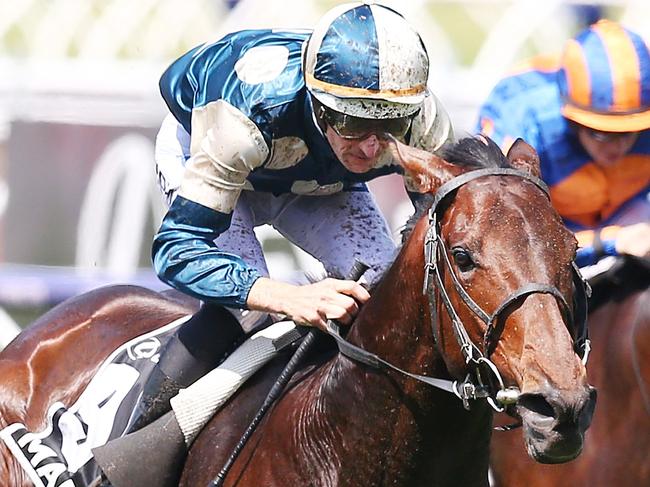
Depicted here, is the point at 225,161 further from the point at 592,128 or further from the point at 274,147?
the point at 592,128

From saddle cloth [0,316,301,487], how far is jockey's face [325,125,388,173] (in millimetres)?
543

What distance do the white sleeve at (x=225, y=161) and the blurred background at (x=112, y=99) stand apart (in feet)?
15.4

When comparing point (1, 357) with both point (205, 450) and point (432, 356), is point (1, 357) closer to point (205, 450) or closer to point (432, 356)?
point (205, 450)

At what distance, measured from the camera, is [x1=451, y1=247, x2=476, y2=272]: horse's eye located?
3146 millimetres

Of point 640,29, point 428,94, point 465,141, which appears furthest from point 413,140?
point 640,29

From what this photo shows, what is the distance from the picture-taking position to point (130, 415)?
431 centimetres

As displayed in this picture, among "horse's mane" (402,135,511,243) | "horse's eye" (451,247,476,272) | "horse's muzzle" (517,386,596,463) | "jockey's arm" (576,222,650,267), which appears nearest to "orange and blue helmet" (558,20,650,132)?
"jockey's arm" (576,222,650,267)

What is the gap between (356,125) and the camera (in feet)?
12.0

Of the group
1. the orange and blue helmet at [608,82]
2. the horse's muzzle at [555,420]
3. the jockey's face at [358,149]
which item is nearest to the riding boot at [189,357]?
the jockey's face at [358,149]

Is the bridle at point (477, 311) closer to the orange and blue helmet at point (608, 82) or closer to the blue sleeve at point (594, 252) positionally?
the blue sleeve at point (594, 252)

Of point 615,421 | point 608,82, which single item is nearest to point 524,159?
point 615,421

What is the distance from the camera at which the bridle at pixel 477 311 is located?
3.05 meters

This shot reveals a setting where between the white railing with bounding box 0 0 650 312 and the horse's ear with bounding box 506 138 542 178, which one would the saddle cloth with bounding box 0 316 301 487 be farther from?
the white railing with bounding box 0 0 650 312

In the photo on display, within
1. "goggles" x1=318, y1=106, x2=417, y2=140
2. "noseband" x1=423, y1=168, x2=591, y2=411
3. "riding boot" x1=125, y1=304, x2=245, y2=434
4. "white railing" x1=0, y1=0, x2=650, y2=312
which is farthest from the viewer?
"white railing" x1=0, y1=0, x2=650, y2=312
